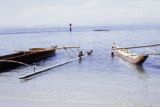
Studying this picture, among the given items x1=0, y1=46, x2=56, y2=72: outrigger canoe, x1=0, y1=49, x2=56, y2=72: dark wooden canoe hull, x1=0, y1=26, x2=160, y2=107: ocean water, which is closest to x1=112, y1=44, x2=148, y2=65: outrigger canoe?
x1=0, y1=26, x2=160, y2=107: ocean water

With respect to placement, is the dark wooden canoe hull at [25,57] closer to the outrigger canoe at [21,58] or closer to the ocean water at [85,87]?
the outrigger canoe at [21,58]

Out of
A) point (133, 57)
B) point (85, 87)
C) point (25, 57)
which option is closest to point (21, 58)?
point (25, 57)

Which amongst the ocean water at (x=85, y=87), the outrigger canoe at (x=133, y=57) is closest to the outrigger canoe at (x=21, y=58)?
the ocean water at (x=85, y=87)

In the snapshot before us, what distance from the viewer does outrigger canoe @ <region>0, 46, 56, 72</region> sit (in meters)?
35.4

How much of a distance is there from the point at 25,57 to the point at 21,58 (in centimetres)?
102

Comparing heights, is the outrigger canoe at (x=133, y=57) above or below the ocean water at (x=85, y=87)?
above

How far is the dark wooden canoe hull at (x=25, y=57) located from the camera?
35.5 m

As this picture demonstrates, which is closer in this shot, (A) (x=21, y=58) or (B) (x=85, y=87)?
(B) (x=85, y=87)

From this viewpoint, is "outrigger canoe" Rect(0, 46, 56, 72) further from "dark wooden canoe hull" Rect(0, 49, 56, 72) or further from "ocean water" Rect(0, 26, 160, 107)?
"ocean water" Rect(0, 26, 160, 107)

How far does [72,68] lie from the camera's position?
36312 millimetres

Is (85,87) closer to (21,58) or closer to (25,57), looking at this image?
(21,58)

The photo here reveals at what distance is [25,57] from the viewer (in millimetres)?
40406

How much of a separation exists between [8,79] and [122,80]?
31.2 feet

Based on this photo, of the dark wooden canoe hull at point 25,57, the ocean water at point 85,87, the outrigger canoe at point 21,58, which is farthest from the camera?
the dark wooden canoe hull at point 25,57
